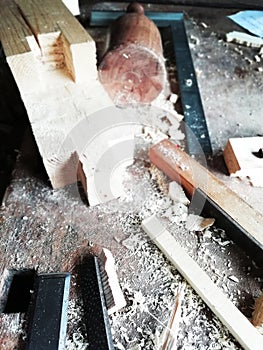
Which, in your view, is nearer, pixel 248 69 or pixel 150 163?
pixel 150 163

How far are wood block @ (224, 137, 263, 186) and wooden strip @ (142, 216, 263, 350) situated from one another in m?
0.30

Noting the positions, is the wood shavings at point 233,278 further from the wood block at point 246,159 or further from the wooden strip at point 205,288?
the wood block at point 246,159

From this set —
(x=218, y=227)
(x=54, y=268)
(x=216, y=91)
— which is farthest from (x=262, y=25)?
(x=54, y=268)

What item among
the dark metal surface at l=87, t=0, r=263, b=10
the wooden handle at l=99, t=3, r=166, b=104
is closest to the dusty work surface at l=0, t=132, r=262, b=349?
the wooden handle at l=99, t=3, r=166, b=104

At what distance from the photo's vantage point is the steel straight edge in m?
1.26

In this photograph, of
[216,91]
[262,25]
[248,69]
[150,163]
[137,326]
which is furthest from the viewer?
[262,25]

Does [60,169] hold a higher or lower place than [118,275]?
higher

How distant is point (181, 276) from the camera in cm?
91

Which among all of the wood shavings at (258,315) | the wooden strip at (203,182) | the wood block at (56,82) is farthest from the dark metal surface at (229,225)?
the wood block at (56,82)

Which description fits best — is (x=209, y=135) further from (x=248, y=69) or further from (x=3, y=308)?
(x=3, y=308)

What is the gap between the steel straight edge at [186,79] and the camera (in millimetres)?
1264

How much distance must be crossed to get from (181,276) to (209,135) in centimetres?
56

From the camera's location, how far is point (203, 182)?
3.50ft

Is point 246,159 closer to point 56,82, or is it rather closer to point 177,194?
point 177,194
